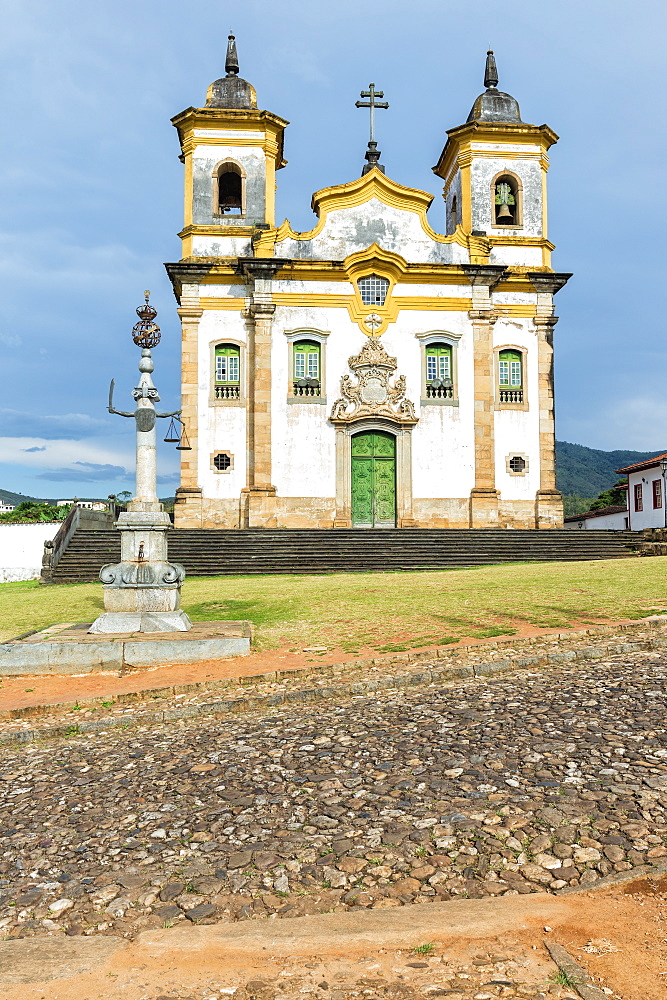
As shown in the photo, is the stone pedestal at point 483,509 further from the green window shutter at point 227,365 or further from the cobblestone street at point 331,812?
the cobblestone street at point 331,812

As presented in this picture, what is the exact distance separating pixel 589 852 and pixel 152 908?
177 centimetres

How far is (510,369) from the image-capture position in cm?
2455

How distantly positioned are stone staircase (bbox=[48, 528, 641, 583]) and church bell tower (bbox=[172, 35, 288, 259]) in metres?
10.1

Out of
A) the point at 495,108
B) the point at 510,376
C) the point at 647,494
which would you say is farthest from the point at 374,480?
the point at 495,108

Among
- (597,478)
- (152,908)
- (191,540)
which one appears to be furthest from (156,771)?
(597,478)

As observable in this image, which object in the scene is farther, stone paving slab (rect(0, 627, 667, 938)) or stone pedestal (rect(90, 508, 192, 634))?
A: stone pedestal (rect(90, 508, 192, 634))

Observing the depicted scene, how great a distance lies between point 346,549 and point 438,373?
7576mm

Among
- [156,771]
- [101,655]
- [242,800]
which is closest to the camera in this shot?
[242,800]

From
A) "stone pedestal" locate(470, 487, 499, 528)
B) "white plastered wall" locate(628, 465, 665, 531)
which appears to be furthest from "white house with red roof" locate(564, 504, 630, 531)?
"stone pedestal" locate(470, 487, 499, 528)

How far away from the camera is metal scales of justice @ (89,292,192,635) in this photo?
8875 mm

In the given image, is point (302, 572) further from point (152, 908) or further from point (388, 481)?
point (152, 908)

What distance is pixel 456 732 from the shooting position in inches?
191

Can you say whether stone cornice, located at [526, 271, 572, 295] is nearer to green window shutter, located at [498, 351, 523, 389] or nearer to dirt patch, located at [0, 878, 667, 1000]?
green window shutter, located at [498, 351, 523, 389]

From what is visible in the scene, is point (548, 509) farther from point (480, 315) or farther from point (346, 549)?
point (346, 549)
